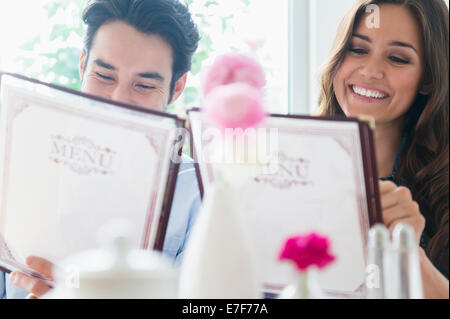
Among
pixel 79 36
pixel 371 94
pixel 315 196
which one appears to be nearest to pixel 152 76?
pixel 371 94

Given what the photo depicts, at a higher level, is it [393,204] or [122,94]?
[122,94]

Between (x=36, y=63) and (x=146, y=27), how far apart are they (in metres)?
0.83

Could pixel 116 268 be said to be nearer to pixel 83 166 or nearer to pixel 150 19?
pixel 83 166

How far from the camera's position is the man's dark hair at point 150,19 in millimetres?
1185

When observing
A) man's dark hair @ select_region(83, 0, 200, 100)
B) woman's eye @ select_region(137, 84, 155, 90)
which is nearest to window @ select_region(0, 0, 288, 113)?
man's dark hair @ select_region(83, 0, 200, 100)

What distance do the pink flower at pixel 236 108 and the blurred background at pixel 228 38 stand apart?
0.98 metres

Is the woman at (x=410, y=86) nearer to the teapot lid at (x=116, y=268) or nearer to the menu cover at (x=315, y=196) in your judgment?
the menu cover at (x=315, y=196)

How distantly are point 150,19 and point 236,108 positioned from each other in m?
0.75

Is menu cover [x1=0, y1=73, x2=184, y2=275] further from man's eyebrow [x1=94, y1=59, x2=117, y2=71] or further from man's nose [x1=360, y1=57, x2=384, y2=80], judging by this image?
man's nose [x1=360, y1=57, x2=384, y2=80]

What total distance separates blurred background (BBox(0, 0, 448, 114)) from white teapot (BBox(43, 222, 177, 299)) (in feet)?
3.52

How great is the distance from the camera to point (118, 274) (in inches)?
18.6

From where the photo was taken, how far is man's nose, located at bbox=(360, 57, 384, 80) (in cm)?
102

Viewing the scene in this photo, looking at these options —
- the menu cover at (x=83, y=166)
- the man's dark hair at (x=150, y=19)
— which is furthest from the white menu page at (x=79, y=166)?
the man's dark hair at (x=150, y=19)

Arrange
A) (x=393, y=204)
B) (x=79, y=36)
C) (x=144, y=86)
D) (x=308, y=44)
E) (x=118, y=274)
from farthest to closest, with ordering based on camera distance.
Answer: (x=79, y=36) < (x=308, y=44) < (x=144, y=86) < (x=393, y=204) < (x=118, y=274)
